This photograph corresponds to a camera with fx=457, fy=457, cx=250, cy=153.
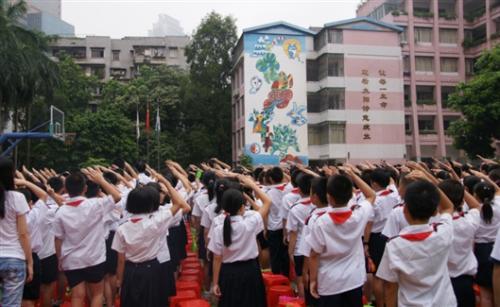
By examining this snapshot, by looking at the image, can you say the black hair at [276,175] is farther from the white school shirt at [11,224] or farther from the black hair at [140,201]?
the white school shirt at [11,224]

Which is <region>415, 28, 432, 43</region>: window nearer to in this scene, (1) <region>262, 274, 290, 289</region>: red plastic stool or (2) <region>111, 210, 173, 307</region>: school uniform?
(1) <region>262, 274, 290, 289</region>: red plastic stool

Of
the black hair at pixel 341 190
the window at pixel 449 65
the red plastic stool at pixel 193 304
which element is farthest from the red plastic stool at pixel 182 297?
the window at pixel 449 65

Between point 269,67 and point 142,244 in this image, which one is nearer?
point 142,244

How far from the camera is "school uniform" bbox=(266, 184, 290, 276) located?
20.4 ft

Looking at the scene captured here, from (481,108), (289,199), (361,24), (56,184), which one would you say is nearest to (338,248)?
(289,199)

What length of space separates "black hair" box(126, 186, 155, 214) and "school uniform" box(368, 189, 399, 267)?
8.36 ft

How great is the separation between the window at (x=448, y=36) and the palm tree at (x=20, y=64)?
24243mm

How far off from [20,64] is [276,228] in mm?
18963

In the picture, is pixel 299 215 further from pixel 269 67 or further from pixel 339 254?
pixel 269 67

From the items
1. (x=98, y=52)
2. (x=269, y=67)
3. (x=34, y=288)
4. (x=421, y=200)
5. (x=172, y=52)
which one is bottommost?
(x=34, y=288)

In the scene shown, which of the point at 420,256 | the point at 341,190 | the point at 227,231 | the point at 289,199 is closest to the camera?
the point at 420,256

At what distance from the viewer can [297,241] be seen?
16.7ft

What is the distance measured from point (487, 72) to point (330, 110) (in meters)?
9.01

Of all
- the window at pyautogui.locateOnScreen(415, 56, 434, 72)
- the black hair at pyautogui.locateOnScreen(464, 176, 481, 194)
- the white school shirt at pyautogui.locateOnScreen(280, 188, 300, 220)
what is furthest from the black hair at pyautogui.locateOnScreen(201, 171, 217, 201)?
the window at pyautogui.locateOnScreen(415, 56, 434, 72)
